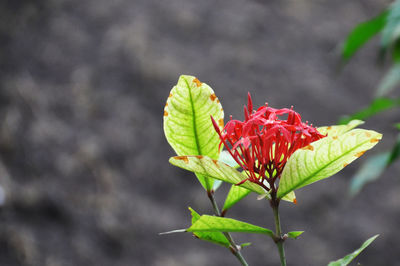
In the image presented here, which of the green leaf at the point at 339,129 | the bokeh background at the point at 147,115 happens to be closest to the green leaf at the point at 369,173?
the green leaf at the point at 339,129

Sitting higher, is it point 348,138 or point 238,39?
point 238,39

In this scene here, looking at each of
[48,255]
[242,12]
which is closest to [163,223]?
[48,255]

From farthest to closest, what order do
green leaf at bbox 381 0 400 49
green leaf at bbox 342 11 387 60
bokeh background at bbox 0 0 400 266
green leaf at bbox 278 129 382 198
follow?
bokeh background at bbox 0 0 400 266
green leaf at bbox 342 11 387 60
green leaf at bbox 381 0 400 49
green leaf at bbox 278 129 382 198

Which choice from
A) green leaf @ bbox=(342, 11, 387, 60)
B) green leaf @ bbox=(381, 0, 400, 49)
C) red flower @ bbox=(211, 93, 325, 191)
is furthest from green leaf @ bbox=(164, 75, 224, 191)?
green leaf @ bbox=(342, 11, 387, 60)

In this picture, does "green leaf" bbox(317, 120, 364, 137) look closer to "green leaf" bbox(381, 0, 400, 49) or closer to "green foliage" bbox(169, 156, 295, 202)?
"green foliage" bbox(169, 156, 295, 202)

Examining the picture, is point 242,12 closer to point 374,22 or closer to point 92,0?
point 92,0

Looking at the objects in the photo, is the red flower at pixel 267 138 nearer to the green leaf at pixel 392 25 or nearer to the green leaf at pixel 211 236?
the green leaf at pixel 211 236

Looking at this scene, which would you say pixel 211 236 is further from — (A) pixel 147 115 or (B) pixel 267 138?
(A) pixel 147 115
